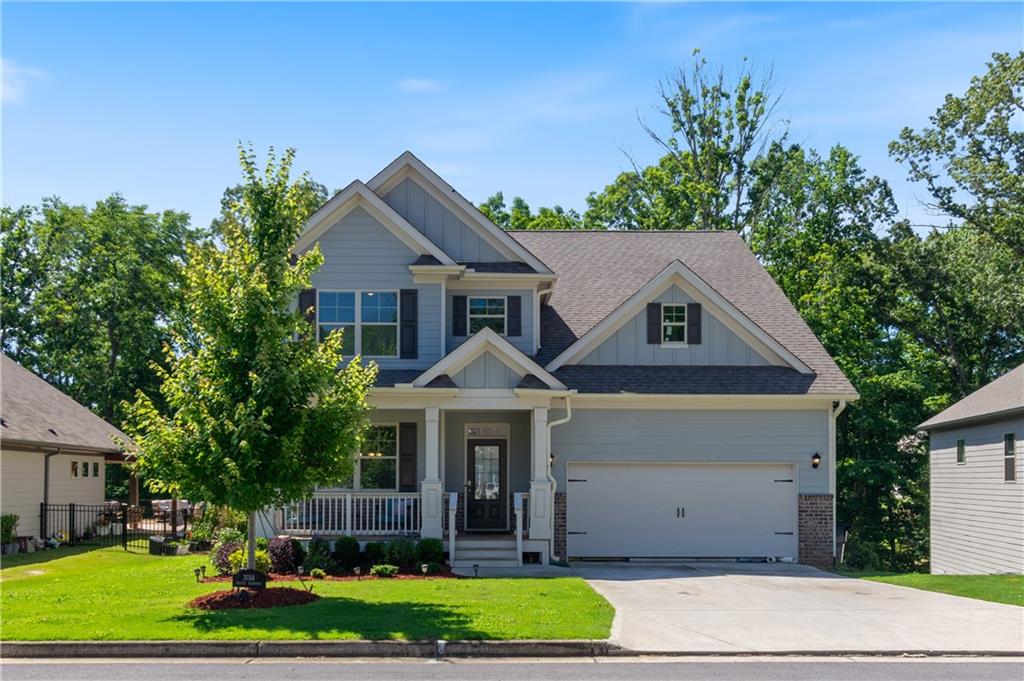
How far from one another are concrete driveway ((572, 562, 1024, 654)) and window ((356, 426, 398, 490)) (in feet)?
16.9

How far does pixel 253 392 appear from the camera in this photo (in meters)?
15.5

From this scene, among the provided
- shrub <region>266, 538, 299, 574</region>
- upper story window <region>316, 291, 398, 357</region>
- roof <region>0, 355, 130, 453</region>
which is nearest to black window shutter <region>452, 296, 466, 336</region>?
upper story window <region>316, 291, 398, 357</region>

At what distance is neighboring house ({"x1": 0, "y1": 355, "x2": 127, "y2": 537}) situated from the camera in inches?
1005

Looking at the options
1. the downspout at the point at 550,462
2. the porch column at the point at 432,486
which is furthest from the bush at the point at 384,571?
the downspout at the point at 550,462

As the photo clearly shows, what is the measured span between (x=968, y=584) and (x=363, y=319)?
45.8 ft

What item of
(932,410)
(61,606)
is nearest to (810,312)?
(932,410)

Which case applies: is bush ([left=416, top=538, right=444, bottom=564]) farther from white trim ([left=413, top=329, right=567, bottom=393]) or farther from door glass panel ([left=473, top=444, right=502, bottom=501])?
door glass panel ([left=473, top=444, right=502, bottom=501])

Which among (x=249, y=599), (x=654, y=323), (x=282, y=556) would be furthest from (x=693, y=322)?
(x=249, y=599)

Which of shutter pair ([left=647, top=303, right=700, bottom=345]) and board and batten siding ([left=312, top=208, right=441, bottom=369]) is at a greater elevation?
board and batten siding ([left=312, top=208, right=441, bottom=369])

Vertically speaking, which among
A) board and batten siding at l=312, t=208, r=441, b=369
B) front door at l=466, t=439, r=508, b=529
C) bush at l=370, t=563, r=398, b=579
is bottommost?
bush at l=370, t=563, r=398, b=579

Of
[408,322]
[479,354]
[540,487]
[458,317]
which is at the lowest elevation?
[540,487]

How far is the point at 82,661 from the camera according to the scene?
12.4 m

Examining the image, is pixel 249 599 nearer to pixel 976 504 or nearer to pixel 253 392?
pixel 253 392

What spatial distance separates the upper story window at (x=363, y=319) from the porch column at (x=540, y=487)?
3.92 meters
